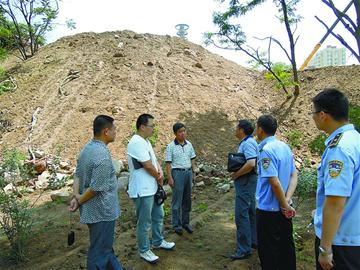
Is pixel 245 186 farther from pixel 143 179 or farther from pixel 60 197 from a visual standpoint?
pixel 60 197

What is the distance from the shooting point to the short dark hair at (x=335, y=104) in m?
2.12

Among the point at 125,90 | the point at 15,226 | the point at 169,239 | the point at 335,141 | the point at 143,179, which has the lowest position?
the point at 169,239

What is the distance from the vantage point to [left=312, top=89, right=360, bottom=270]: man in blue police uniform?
1972mm

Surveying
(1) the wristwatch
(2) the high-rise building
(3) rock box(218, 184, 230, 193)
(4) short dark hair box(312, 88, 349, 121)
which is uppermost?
(2) the high-rise building

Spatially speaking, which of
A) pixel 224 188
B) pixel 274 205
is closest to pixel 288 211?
pixel 274 205

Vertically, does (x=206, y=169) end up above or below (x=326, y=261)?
below

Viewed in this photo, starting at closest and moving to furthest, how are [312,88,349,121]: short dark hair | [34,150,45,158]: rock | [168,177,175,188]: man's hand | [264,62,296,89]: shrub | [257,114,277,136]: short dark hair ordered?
[312,88,349,121]: short dark hair → [257,114,277,136]: short dark hair → [168,177,175,188]: man's hand → [34,150,45,158]: rock → [264,62,296,89]: shrub

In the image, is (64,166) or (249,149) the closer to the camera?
(249,149)

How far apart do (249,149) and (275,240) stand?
1.13 metres

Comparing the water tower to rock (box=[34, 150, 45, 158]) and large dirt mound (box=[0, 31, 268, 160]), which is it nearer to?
large dirt mound (box=[0, 31, 268, 160])

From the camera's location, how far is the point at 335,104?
2.12 metres

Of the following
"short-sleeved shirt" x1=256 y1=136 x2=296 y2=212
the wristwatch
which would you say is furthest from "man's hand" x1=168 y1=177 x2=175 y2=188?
the wristwatch

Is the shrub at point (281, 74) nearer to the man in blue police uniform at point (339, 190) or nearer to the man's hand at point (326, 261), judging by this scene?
the man in blue police uniform at point (339, 190)

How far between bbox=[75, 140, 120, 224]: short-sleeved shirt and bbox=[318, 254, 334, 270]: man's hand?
1929mm
